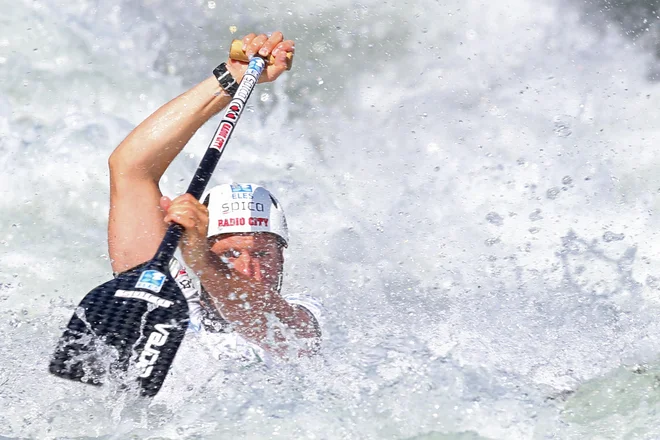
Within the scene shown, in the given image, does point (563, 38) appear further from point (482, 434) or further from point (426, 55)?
point (482, 434)

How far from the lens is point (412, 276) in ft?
11.7

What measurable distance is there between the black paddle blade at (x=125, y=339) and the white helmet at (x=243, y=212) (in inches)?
16.2

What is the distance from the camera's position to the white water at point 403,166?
2.77 meters

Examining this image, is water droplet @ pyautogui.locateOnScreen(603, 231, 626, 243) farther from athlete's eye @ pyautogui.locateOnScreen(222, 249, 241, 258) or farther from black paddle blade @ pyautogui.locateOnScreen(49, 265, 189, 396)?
black paddle blade @ pyautogui.locateOnScreen(49, 265, 189, 396)

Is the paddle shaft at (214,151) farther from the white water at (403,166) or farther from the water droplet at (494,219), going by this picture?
the water droplet at (494,219)

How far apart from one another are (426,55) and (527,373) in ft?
7.45

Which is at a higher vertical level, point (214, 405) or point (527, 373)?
point (527, 373)

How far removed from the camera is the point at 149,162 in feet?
9.18

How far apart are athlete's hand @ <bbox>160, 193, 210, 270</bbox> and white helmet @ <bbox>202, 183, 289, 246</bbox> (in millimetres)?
337

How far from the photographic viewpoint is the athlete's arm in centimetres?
272

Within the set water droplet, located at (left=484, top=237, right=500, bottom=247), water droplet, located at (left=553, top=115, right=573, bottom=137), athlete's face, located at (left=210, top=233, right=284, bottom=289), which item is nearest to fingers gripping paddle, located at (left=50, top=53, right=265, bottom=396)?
athlete's face, located at (left=210, top=233, right=284, bottom=289)

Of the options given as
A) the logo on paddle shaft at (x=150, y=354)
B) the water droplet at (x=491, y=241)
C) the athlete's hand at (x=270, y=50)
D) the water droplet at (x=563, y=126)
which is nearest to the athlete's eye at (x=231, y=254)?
the logo on paddle shaft at (x=150, y=354)

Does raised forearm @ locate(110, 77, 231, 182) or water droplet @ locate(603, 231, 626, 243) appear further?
water droplet @ locate(603, 231, 626, 243)

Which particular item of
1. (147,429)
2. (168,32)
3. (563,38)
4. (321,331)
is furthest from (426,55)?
(147,429)
